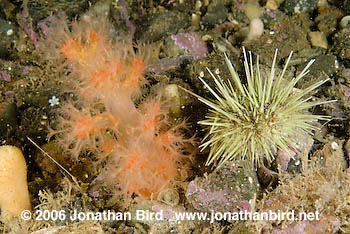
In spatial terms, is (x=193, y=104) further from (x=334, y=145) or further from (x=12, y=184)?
Answer: (x=12, y=184)

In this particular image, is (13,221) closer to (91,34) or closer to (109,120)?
(109,120)

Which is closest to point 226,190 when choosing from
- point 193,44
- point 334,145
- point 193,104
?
point 193,104

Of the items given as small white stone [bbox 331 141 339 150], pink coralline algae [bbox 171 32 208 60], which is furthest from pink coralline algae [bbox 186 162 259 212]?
pink coralline algae [bbox 171 32 208 60]

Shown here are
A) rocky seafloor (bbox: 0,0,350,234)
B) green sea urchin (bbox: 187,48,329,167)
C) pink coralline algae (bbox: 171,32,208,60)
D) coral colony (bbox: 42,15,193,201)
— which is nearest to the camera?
green sea urchin (bbox: 187,48,329,167)

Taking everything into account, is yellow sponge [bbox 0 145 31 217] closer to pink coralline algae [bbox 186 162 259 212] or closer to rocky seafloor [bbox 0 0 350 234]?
rocky seafloor [bbox 0 0 350 234]

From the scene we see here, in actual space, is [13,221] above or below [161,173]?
below

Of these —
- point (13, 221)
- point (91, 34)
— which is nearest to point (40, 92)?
point (91, 34)
